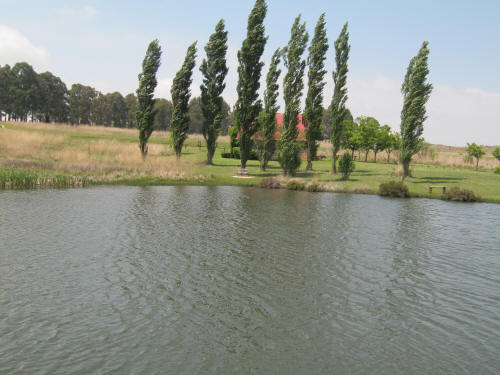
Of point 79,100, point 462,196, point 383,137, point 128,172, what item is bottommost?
point 128,172

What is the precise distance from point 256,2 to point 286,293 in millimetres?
43922

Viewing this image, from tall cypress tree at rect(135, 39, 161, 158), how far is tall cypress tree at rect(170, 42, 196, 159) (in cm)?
306

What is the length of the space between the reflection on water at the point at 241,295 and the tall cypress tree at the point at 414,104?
879 inches

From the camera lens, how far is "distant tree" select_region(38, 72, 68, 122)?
113m

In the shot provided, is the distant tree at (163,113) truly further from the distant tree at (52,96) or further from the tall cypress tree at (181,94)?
the tall cypress tree at (181,94)

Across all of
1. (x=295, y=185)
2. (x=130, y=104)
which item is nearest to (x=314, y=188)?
(x=295, y=185)

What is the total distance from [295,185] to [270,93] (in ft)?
48.4

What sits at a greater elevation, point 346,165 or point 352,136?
point 352,136

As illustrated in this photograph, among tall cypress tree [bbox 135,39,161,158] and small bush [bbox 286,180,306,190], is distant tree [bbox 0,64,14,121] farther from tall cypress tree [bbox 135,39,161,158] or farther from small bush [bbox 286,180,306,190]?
small bush [bbox 286,180,306,190]

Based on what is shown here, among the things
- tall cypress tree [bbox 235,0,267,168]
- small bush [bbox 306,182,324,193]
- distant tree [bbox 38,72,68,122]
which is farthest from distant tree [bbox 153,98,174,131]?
small bush [bbox 306,182,324,193]

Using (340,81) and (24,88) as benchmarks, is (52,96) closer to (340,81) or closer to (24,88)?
(24,88)

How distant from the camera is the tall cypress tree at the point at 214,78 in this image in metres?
50.7

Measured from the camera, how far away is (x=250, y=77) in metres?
47.6

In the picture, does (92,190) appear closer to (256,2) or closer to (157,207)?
(157,207)
